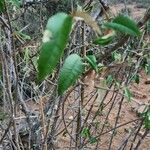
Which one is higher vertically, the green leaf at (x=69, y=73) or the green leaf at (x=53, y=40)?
the green leaf at (x=53, y=40)

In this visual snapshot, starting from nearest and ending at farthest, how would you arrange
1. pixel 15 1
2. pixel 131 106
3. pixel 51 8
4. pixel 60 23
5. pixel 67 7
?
pixel 60 23
pixel 15 1
pixel 131 106
pixel 51 8
pixel 67 7

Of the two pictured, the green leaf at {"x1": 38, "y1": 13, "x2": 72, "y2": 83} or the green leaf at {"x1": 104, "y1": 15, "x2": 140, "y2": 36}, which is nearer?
the green leaf at {"x1": 38, "y1": 13, "x2": 72, "y2": 83}

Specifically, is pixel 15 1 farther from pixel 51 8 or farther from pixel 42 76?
pixel 51 8

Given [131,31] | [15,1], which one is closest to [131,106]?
[15,1]

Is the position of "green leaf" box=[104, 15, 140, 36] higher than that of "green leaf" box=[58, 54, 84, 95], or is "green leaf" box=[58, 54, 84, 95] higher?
"green leaf" box=[104, 15, 140, 36]
